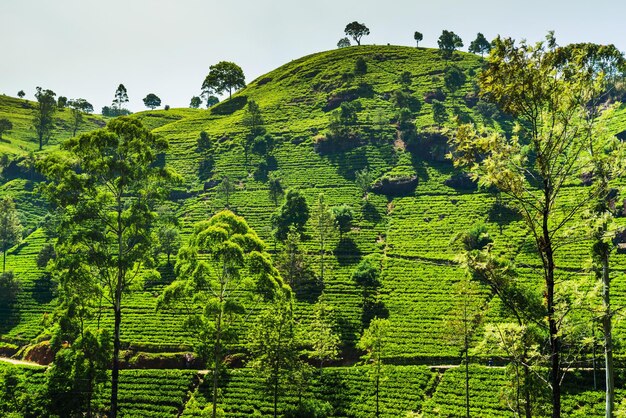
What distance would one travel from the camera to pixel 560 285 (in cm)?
1087

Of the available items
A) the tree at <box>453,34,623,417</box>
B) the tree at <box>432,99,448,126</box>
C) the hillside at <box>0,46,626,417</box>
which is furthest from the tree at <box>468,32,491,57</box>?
the tree at <box>453,34,623,417</box>

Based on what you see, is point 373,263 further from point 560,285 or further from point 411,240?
point 560,285

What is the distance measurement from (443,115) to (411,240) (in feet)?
183

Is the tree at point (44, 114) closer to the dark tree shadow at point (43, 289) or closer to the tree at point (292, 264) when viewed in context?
the dark tree shadow at point (43, 289)

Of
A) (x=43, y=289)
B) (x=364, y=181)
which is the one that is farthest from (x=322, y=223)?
(x=43, y=289)

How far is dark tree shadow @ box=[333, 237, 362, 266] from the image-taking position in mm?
81000

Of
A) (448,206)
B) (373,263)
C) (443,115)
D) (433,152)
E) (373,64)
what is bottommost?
(373,263)

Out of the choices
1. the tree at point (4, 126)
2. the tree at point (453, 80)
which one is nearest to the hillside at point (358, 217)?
the tree at point (453, 80)

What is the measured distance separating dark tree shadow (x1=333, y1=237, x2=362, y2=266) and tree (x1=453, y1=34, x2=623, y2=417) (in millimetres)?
69254

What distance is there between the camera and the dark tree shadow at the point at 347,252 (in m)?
81.0

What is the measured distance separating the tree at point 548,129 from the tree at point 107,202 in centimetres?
2183

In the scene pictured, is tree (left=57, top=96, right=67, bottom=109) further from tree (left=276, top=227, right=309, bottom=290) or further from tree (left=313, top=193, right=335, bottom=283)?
tree (left=276, top=227, right=309, bottom=290)

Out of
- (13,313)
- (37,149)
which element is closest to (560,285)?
(13,313)

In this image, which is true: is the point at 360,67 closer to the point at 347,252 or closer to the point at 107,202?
the point at 347,252
